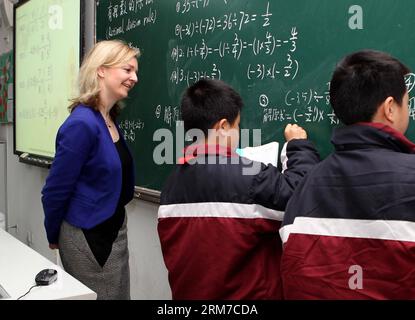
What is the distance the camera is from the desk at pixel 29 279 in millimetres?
1360

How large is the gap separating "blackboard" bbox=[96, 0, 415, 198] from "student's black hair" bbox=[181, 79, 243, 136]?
0.26 meters

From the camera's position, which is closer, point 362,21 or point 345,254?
point 345,254

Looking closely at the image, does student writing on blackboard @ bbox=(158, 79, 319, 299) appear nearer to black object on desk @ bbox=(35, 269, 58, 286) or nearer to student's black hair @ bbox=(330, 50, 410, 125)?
student's black hair @ bbox=(330, 50, 410, 125)

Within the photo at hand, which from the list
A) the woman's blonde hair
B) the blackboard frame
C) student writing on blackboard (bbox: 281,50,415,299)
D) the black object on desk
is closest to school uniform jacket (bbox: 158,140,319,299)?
student writing on blackboard (bbox: 281,50,415,299)

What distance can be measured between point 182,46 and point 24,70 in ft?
6.84

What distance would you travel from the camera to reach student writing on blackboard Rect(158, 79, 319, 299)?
1229 millimetres

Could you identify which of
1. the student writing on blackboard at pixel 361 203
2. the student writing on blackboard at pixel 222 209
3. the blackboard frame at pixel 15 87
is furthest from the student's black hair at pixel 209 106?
the blackboard frame at pixel 15 87

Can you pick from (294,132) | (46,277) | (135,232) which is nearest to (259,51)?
(294,132)

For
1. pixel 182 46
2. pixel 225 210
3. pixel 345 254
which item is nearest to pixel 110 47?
pixel 182 46

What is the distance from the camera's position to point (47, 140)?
3.14m

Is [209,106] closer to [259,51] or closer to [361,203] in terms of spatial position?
[259,51]

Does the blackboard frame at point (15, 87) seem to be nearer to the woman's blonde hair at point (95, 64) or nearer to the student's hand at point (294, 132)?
the woman's blonde hair at point (95, 64)

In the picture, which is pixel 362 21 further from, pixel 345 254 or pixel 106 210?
pixel 106 210

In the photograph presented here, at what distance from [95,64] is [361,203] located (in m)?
1.26
